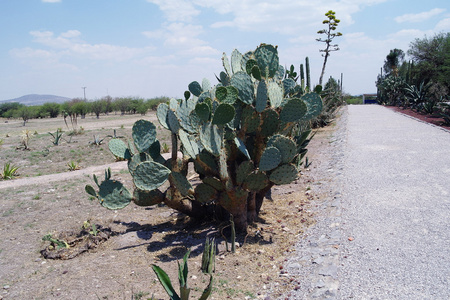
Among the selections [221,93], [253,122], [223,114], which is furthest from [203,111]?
[253,122]

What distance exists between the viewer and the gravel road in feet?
10.9

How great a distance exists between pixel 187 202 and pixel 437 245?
297cm

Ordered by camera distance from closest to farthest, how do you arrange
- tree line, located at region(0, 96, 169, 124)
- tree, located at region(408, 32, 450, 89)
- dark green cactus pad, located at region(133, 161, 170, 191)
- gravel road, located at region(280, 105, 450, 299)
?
gravel road, located at region(280, 105, 450, 299) < dark green cactus pad, located at region(133, 161, 170, 191) < tree, located at region(408, 32, 450, 89) < tree line, located at region(0, 96, 169, 124)

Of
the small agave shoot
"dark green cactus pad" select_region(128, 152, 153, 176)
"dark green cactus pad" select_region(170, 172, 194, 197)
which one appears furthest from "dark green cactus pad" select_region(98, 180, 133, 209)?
"dark green cactus pad" select_region(170, 172, 194, 197)

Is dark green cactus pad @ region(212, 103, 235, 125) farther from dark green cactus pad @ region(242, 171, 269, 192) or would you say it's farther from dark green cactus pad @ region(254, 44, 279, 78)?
dark green cactus pad @ region(254, 44, 279, 78)

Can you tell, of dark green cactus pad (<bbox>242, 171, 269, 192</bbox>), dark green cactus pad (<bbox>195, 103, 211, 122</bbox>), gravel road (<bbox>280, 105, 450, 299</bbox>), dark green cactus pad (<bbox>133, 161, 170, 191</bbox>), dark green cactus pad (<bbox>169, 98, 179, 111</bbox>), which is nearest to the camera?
Result: gravel road (<bbox>280, 105, 450, 299</bbox>)

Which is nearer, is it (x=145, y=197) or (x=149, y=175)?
(x=149, y=175)

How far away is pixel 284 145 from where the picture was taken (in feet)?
14.7

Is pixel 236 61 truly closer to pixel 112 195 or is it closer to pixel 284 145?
pixel 284 145

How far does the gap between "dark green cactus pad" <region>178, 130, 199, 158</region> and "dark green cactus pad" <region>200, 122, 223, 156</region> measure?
250mm

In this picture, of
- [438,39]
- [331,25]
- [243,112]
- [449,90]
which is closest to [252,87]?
[243,112]

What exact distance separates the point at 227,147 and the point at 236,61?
1433mm

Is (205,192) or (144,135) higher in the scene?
(144,135)

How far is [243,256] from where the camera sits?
4.22m
